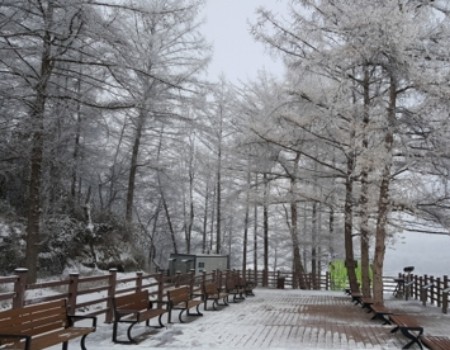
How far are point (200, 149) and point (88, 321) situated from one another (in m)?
23.0

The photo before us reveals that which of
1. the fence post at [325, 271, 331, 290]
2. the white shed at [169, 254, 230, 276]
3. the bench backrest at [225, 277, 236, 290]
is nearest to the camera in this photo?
the bench backrest at [225, 277, 236, 290]

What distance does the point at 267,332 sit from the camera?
906cm

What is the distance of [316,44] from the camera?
47.3ft

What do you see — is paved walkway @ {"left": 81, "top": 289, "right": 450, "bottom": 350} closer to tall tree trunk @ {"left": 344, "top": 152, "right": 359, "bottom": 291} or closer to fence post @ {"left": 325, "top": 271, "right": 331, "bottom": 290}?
tall tree trunk @ {"left": 344, "top": 152, "right": 359, "bottom": 291}

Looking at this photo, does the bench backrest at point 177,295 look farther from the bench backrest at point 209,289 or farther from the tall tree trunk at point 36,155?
the tall tree trunk at point 36,155

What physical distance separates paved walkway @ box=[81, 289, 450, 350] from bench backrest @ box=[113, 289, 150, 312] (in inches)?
17.2

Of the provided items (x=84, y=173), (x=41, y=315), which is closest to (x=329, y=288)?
(x=84, y=173)

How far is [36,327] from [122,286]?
36.8 feet

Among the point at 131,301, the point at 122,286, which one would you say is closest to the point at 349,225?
the point at 122,286

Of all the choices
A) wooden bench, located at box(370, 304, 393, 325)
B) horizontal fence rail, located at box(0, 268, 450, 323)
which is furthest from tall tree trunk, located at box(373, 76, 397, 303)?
horizontal fence rail, located at box(0, 268, 450, 323)

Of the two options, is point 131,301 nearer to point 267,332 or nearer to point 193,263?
point 267,332

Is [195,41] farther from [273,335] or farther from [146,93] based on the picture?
[273,335]

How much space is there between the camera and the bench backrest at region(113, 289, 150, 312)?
7.96m

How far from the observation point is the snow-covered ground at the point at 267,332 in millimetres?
7641
